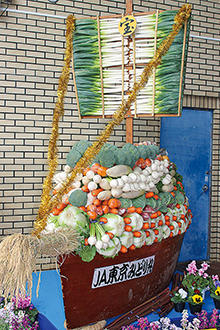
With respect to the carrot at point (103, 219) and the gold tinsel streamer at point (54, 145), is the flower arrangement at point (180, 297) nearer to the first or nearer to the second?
the carrot at point (103, 219)

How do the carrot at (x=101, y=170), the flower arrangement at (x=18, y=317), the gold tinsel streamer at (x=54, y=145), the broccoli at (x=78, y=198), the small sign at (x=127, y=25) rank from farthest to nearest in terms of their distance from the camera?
1. the small sign at (x=127, y=25)
2. the flower arrangement at (x=18, y=317)
3. the carrot at (x=101, y=170)
4. the broccoli at (x=78, y=198)
5. the gold tinsel streamer at (x=54, y=145)

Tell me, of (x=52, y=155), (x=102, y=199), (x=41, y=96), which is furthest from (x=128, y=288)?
(x=41, y=96)

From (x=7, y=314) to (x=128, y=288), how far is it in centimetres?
109

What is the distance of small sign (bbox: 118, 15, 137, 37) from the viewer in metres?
2.78

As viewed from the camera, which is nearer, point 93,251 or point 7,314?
point 93,251

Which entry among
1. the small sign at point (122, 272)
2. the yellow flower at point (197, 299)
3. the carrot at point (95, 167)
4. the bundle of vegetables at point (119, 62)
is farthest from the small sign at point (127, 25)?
the yellow flower at point (197, 299)

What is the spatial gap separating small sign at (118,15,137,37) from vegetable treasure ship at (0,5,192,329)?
3.1 inches

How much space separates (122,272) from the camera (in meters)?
2.36

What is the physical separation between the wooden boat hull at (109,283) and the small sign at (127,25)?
6.78 ft

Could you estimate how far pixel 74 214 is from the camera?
2068 millimetres

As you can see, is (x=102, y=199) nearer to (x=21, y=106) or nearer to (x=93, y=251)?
(x=93, y=251)

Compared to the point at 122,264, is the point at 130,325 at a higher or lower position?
lower

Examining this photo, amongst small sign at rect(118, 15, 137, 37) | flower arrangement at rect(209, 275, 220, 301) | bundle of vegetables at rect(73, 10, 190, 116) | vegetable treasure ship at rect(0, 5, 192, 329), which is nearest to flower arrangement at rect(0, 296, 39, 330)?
vegetable treasure ship at rect(0, 5, 192, 329)

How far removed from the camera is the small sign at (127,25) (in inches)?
109
